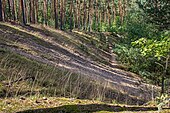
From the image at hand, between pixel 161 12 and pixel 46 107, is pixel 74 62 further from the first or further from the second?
pixel 46 107

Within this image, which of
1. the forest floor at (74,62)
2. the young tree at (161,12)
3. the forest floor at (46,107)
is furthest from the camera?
the young tree at (161,12)

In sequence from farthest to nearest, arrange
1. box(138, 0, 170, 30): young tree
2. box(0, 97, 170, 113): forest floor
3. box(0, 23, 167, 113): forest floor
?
1. box(138, 0, 170, 30): young tree
2. box(0, 23, 167, 113): forest floor
3. box(0, 97, 170, 113): forest floor

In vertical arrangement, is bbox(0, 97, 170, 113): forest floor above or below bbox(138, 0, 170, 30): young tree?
below

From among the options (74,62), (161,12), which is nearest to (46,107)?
(161,12)

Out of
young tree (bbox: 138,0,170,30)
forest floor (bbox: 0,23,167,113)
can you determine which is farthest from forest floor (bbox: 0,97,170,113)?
young tree (bbox: 138,0,170,30)

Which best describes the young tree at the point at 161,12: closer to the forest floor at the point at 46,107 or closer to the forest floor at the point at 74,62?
the forest floor at the point at 74,62

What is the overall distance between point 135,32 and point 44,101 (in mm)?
26615

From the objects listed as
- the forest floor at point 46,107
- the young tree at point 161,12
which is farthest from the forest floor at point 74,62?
the young tree at point 161,12

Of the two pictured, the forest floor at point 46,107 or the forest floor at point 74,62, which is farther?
the forest floor at point 74,62

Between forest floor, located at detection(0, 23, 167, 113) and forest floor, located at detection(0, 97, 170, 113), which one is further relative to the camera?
forest floor, located at detection(0, 23, 167, 113)

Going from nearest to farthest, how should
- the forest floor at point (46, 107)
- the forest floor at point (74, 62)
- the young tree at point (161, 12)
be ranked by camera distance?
the forest floor at point (46, 107)
the forest floor at point (74, 62)
the young tree at point (161, 12)

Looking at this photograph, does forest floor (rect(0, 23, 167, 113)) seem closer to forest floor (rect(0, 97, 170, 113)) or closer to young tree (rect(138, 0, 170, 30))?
forest floor (rect(0, 97, 170, 113))

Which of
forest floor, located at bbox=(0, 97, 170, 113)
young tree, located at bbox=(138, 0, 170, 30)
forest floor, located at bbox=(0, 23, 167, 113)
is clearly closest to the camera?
forest floor, located at bbox=(0, 97, 170, 113)

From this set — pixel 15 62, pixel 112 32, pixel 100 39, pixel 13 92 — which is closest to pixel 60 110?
pixel 13 92
